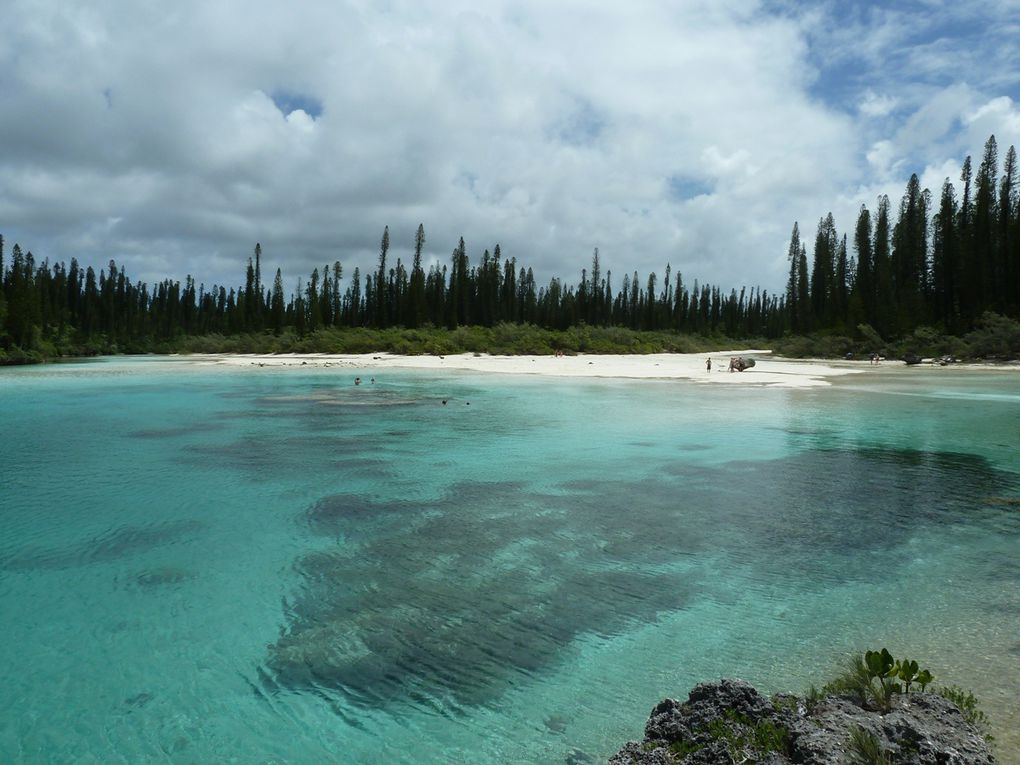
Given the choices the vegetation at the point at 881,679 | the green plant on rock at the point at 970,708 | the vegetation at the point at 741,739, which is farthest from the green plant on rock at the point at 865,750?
the green plant on rock at the point at 970,708

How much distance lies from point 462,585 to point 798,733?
3232 millimetres

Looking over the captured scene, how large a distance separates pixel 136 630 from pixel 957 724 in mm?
5194

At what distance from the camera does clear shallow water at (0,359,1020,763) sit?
3.68 meters

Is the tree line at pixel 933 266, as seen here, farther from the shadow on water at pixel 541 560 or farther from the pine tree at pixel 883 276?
the shadow on water at pixel 541 560

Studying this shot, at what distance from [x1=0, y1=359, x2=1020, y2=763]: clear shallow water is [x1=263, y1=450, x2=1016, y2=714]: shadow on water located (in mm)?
30

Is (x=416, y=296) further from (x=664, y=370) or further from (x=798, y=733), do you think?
(x=798, y=733)

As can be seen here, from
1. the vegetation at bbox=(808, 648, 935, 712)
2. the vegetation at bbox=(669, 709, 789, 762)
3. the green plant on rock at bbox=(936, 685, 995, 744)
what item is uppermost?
the vegetation at bbox=(808, 648, 935, 712)

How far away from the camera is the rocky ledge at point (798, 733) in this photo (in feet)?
8.56

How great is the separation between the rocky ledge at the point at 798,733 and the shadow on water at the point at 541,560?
4.25 ft

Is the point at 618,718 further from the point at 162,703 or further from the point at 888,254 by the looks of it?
the point at 888,254

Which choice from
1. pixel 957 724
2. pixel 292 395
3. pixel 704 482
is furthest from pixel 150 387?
pixel 957 724

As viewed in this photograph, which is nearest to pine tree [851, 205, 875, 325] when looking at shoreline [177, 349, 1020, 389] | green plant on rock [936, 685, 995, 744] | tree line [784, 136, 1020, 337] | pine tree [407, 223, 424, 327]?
tree line [784, 136, 1020, 337]

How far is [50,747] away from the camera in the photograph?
3439mm

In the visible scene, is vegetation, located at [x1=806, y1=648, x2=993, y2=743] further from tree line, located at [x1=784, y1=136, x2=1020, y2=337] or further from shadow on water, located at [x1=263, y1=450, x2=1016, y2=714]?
tree line, located at [x1=784, y1=136, x2=1020, y2=337]
